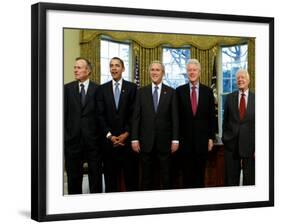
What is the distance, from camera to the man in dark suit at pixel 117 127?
18.4ft

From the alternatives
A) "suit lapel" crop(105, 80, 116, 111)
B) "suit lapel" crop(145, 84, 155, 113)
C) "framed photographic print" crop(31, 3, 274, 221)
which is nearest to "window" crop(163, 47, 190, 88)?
"framed photographic print" crop(31, 3, 274, 221)

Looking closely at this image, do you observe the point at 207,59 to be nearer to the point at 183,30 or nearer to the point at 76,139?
the point at 183,30

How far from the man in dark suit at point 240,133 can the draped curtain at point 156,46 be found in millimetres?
118

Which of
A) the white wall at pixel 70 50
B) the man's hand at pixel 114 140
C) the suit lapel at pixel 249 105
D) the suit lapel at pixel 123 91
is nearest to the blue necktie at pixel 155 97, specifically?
the suit lapel at pixel 123 91

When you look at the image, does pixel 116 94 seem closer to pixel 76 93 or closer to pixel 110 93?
pixel 110 93

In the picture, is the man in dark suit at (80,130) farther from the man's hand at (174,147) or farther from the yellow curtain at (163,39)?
the man's hand at (174,147)

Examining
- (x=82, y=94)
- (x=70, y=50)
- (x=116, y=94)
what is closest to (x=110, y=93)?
(x=116, y=94)

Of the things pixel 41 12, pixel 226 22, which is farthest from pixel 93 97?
pixel 226 22

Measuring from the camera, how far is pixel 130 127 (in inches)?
224

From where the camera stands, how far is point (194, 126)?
5910mm

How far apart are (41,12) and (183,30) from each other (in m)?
1.12

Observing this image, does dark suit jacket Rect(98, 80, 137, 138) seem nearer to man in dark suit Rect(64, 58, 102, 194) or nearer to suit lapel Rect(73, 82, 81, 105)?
man in dark suit Rect(64, 58, 102, 194)

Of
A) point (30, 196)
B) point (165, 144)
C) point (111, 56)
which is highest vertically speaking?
point (111, 56)

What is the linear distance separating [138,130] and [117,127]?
162 millimetres
